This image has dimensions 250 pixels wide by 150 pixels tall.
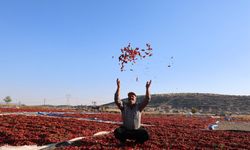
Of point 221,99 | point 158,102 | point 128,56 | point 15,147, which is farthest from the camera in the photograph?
point 158,102

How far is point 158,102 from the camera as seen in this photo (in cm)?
19288

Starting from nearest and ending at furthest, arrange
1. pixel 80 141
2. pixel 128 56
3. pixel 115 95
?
1. pixel 115 95
2. pixel 128 56
3. pixel 80 141

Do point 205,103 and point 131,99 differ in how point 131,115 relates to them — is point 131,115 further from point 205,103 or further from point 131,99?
point 205,103

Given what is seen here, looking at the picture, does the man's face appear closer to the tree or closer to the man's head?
the man's head

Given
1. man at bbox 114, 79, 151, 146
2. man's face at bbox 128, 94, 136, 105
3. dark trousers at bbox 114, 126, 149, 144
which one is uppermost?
man's face at bbox 128, 94, 136, 105

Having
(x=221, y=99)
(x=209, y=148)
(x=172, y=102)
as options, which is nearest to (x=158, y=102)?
(x=172, y=102)

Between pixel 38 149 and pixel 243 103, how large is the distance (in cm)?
16509

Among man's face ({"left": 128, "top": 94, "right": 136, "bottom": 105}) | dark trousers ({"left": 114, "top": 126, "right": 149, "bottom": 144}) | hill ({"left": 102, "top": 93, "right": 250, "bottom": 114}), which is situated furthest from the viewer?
hill ({"left": 102, "top": 93, "right": 250, "bottom": 114})

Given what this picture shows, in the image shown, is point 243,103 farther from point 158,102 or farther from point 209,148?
point 209,148

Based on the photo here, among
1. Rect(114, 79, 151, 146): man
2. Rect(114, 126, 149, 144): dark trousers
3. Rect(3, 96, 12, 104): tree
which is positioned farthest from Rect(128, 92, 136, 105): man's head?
Rect(3, 96, 12, 104): tree

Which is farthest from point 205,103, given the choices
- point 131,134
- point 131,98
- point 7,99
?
point 131,98

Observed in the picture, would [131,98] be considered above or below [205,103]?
below

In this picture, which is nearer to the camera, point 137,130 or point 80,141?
point 137,130

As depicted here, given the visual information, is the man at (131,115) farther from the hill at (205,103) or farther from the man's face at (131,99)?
the hill at (205,103)
